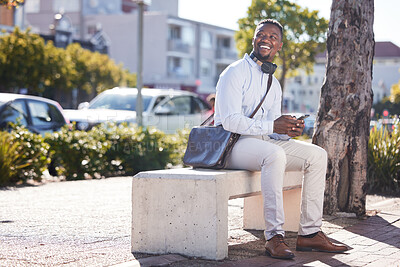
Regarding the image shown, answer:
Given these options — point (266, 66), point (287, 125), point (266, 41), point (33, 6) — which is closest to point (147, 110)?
point (266, 41)

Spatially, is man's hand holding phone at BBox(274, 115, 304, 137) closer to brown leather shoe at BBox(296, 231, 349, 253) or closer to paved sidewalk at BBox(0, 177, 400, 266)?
brown leather shoe at BBox(296, 231, 349, 253)

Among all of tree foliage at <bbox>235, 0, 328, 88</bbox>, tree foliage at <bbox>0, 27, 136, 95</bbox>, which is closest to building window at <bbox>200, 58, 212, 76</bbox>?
tree foliage at <bbox>0, 27, 136, 95</bbox>

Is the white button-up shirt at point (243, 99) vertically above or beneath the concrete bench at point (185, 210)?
above

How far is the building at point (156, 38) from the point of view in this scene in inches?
2394

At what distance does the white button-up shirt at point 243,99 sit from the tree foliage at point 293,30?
25.8 metres

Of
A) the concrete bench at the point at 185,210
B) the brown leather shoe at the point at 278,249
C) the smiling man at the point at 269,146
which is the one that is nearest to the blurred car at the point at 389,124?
the smiling man at the point at 269,146

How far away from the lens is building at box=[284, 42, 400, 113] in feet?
213

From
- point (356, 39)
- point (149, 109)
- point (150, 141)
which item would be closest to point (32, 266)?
point (356, 39)

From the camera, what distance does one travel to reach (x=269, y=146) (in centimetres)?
530

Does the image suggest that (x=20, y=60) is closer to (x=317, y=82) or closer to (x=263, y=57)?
(x=263, y=57)

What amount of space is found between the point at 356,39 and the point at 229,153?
2.79 meters

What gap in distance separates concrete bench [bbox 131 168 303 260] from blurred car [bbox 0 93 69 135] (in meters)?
7.40

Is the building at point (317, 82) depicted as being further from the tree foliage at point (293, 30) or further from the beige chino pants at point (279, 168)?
the beige chino pants at point (279, 168)

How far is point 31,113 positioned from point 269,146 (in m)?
8.72
